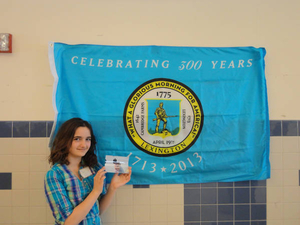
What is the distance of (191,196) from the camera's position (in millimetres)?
2199

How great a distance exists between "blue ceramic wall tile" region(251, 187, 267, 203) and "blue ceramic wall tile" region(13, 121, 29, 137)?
2.04m

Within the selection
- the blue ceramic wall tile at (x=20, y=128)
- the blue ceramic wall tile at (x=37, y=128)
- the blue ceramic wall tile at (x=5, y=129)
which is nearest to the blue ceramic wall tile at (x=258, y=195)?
the blue ceramic wall tile at (x=37, y=128)

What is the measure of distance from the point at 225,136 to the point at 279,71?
2.53ft

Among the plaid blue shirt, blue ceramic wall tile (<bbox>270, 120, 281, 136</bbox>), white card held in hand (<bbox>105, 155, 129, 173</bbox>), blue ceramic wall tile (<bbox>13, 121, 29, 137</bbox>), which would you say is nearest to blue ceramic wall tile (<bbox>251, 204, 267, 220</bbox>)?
blue ceramic wall tile (<bbox>270, 120, 281, 136</bbox>)

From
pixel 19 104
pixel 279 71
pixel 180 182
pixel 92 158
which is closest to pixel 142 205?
pixel 180 182

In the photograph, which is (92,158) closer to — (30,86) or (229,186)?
(30,86)

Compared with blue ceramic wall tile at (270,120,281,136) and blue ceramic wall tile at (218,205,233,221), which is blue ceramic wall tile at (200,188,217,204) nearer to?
blue ceramic wall tile at (218,205,233,221)

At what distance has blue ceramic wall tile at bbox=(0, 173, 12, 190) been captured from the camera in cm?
210

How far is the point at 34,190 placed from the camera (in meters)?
2.11

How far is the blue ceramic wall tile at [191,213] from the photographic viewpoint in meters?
2.21

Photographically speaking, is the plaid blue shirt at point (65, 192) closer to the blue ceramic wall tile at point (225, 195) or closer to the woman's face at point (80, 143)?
the woman's face at point (80, 143)

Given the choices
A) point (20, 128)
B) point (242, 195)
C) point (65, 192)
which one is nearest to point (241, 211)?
point (242, 195)

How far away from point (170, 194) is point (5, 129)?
1.52m

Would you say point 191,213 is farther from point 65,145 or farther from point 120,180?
point 65,145
